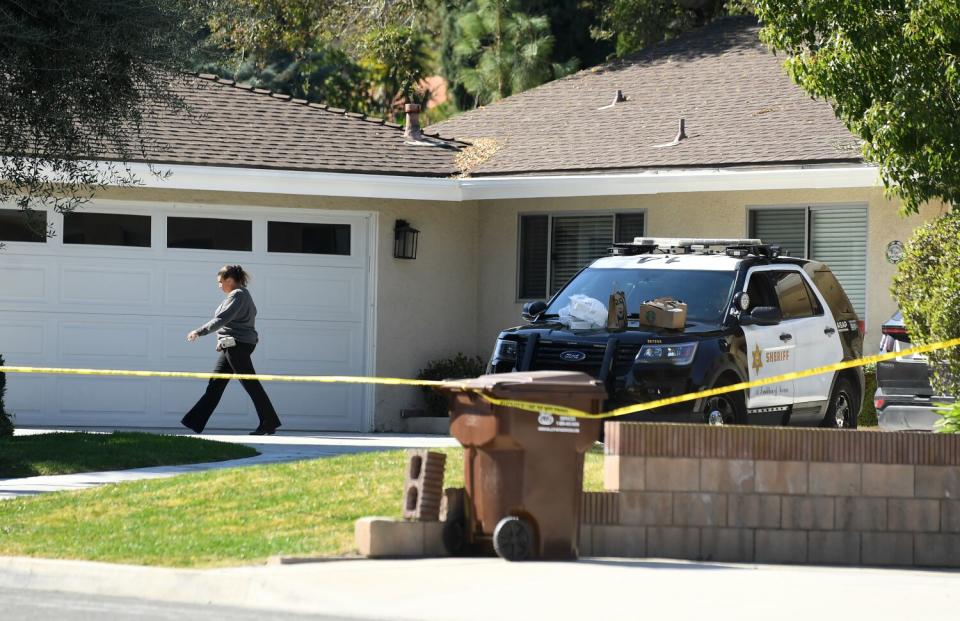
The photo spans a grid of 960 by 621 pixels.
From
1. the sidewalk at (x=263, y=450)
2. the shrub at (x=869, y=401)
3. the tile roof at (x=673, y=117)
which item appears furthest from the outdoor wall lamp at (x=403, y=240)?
the shrub at (x=869, y=401)

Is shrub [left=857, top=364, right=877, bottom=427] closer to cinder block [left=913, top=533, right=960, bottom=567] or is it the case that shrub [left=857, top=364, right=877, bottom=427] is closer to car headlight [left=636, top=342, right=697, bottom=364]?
car headlight [left=636, top=342, right=697, bottom=364]

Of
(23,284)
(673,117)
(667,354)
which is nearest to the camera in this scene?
(667,354)

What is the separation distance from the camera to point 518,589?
8352mm

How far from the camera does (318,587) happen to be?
831cm

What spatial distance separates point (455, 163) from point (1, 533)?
10353mm

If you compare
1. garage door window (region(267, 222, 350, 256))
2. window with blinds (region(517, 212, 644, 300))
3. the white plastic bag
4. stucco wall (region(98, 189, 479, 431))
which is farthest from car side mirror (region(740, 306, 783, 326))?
garage door window (region(267, 222, 350, 256))

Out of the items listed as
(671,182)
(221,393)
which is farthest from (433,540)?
(671,182)

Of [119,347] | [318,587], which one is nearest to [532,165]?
[119,347]

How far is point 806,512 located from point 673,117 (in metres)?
10.6

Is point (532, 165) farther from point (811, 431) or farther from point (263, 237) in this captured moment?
point (811, 431)

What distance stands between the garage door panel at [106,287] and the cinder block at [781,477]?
10.3 m

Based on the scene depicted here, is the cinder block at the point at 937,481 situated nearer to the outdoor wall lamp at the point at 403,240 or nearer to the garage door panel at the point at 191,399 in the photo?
the outdoor wall lamp at the point at 403,240

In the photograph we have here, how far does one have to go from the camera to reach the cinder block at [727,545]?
387 inches

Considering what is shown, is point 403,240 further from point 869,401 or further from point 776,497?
point 776,497
